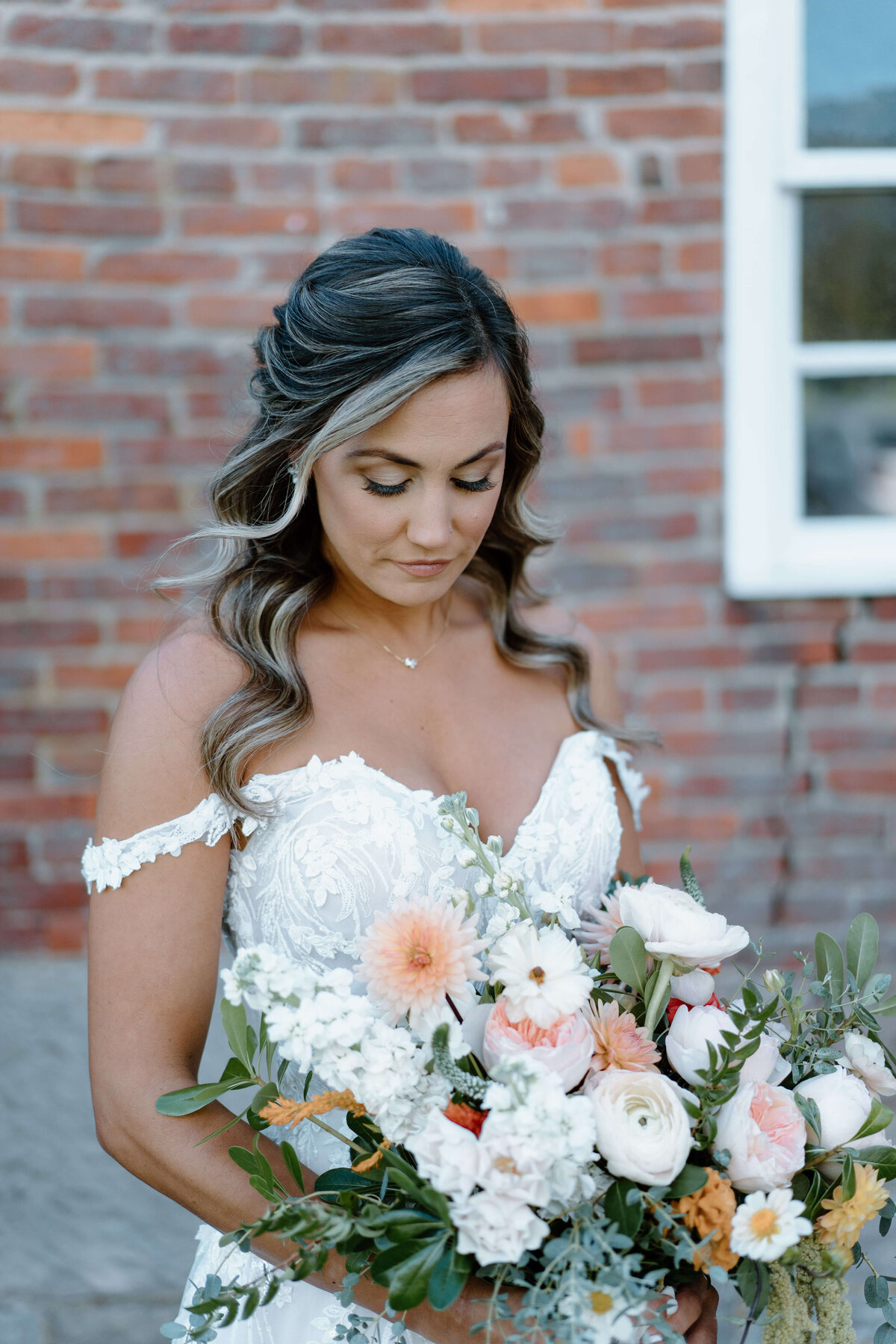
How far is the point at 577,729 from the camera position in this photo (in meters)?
2.03

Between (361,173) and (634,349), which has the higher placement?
(361,173)

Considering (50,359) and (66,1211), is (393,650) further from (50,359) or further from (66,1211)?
(66,1211)

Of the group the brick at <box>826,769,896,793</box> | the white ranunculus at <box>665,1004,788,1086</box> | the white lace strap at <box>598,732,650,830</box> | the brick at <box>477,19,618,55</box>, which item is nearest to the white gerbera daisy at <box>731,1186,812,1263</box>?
the white ranunculus at <box>665,1004,788,1086</box>

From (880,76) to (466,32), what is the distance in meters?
1.20

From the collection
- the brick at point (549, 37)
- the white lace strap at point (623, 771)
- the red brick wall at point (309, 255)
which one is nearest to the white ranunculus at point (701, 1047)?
the white lace strap at point (623, 771)

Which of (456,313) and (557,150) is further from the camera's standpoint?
(557,150)

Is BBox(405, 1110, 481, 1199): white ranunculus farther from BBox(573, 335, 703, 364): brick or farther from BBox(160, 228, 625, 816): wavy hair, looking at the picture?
BBox(573, 335, 703, 364): brick

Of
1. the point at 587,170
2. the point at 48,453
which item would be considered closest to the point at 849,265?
the point at 587,170

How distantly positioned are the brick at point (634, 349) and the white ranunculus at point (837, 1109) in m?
2.31

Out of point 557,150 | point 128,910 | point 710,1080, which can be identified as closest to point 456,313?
point 128,910

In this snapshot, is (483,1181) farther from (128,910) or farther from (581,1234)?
(128,910)

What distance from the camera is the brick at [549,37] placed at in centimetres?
307

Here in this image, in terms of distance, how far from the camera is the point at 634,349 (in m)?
3.21

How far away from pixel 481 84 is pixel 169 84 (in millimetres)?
822
